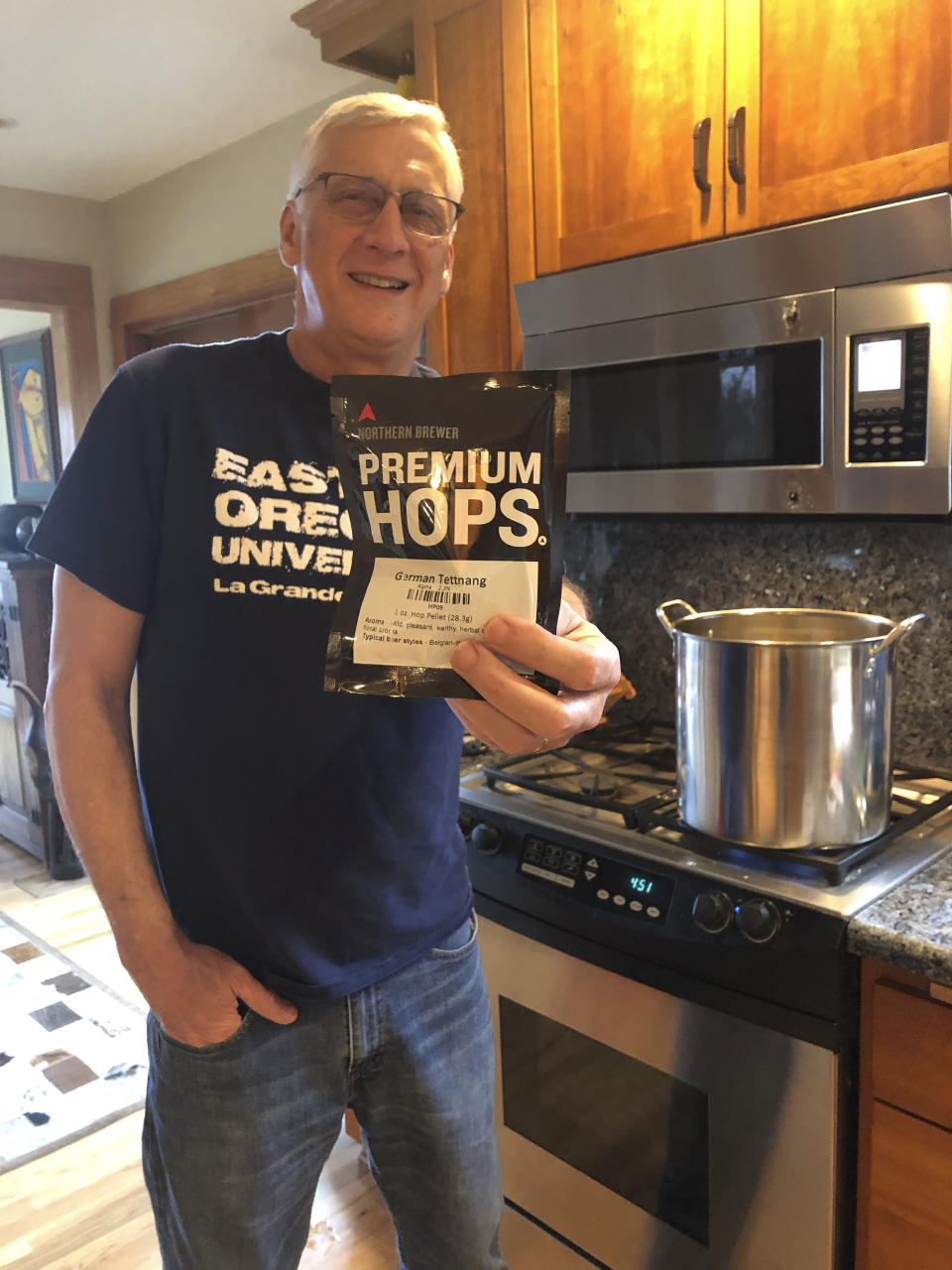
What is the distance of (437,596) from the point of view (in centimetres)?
79

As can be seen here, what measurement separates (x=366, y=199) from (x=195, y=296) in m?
2.34

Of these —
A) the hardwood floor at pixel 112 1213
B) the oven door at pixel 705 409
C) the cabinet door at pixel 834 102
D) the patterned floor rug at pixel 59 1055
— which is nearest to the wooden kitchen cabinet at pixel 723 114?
the cabinet door at pixel 834 102

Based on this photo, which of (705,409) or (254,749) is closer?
(254,749)

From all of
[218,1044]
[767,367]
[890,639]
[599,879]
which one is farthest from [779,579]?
[218,1044]

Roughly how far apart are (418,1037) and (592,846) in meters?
0.44

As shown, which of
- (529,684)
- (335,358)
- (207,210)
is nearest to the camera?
(529,684)

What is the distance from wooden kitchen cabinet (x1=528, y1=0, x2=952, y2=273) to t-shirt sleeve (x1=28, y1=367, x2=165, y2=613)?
928 millimetres

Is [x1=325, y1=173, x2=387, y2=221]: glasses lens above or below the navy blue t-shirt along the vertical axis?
above

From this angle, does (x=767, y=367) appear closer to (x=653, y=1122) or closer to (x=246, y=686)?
(x=246, y=686)

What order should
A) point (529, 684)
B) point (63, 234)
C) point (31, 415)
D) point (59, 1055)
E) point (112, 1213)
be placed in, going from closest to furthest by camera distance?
point (529, 684) → point (112, 1213) → point (59, 1055) → point (63, 234) → point (31, 415)

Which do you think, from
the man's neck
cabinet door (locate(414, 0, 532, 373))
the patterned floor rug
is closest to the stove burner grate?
the man's neck

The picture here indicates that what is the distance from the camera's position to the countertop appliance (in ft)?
3.78

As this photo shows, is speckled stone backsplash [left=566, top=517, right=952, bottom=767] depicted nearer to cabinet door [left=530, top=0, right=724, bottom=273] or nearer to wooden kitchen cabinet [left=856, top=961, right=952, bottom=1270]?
cabinet door [left=530, top=0, right=724, bottom=273]

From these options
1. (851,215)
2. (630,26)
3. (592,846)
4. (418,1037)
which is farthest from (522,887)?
(630,26)
